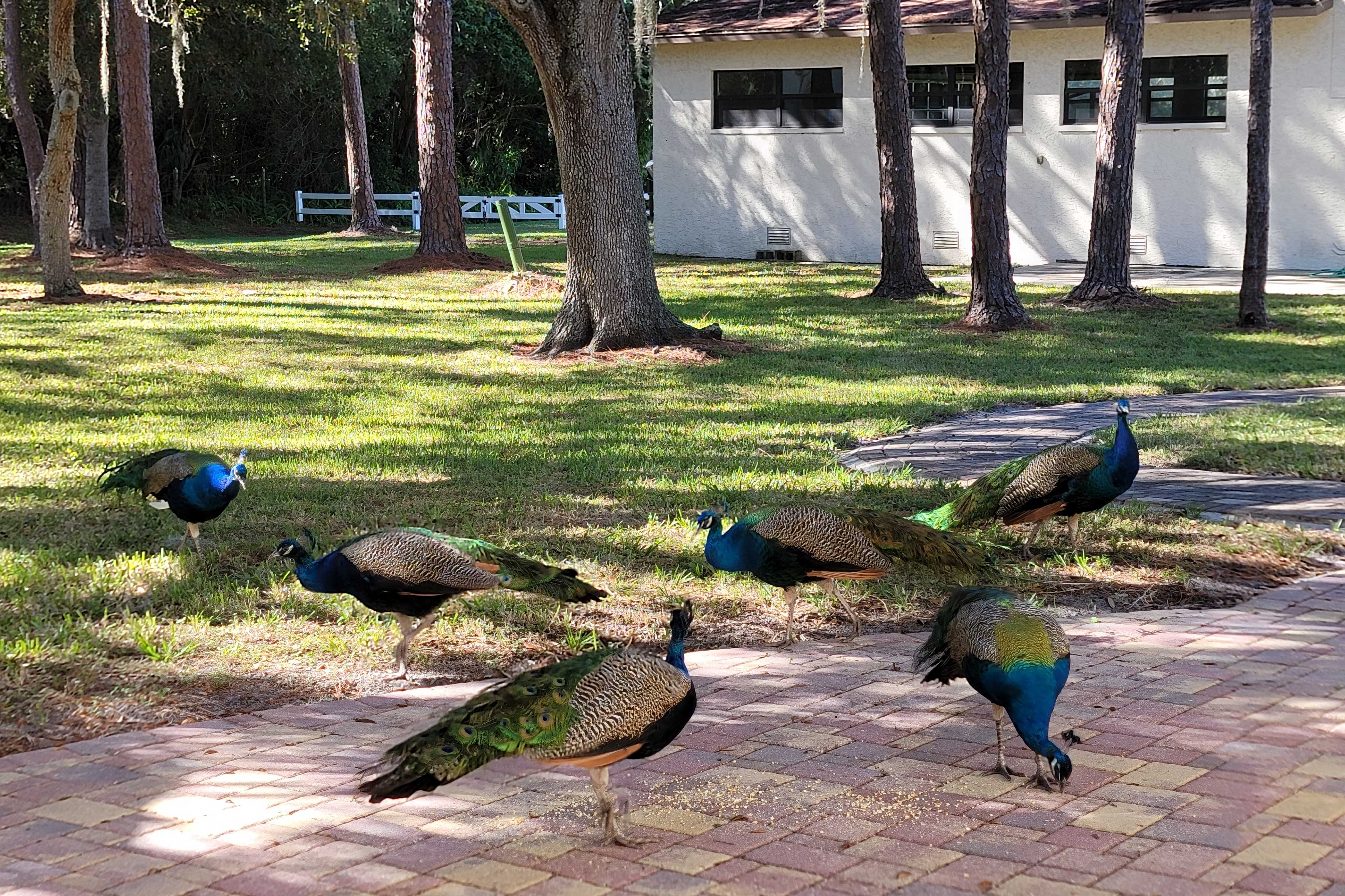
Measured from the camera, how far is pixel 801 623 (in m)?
6.68

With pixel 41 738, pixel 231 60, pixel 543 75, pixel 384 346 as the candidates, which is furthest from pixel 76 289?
pixel 231 60

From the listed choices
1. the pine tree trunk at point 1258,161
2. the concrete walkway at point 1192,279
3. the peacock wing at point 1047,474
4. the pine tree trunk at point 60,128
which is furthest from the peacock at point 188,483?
the concrete walkway at point 1192,279

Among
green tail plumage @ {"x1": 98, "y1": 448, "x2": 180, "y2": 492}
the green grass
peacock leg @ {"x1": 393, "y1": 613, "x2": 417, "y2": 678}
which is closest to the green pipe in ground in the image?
the green grass

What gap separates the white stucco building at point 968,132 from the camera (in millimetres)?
22859

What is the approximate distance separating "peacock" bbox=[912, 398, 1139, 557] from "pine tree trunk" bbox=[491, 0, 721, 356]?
308 inches

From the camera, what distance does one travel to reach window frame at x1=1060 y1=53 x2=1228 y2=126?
77.2 ft

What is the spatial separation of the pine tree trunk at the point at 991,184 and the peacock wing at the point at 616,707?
13.3m

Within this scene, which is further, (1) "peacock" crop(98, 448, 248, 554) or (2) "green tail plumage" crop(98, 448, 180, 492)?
(2) "green tail plumage" crop(98, 448, 180, 492)

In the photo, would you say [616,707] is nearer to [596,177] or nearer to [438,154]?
[596,177]

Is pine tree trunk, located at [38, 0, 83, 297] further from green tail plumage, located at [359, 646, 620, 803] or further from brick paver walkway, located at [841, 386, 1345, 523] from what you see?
green tail plumage, located at [359, 646, 620, 803]

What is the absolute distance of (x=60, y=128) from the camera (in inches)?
691

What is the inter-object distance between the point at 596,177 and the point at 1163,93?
13847 mm

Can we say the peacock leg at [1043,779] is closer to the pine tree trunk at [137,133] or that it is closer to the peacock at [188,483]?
the peacock at [188,483]

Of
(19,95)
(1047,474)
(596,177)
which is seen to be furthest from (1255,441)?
(19,95)
